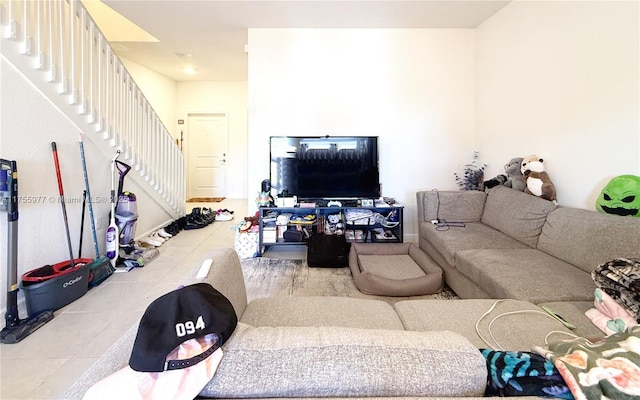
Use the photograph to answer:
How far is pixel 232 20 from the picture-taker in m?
3.49

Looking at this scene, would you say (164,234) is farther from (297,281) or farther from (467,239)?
(467,239)

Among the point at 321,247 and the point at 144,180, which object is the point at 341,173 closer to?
the point at 321,247

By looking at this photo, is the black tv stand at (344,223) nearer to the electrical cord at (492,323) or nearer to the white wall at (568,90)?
the white wall at (568,90)

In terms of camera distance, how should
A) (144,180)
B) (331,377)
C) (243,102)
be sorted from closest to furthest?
(331,377) → (144,180) → (243,102)

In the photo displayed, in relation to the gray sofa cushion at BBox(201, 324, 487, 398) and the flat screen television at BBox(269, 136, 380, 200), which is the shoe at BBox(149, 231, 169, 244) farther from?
the gray sofa cushion at BBox(201, 324, 487, 398)

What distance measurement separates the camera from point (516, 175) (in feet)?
9.52

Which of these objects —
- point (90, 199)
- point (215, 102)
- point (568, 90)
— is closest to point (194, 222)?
point (90, 199)

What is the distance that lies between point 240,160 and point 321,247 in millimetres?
4578

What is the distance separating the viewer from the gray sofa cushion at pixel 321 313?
1.30 m

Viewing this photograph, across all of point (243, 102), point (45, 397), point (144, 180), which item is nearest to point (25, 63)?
point (144, 180)

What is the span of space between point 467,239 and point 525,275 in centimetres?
74

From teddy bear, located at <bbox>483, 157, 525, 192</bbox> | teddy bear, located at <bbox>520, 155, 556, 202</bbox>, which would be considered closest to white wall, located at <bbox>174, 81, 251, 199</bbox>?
teddy bear, located at <bbox>483, 157, 525, 192</bbox>

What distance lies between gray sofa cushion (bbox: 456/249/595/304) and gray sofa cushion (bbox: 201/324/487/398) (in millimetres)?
1181

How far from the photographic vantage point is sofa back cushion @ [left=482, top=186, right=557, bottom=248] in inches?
91.2
